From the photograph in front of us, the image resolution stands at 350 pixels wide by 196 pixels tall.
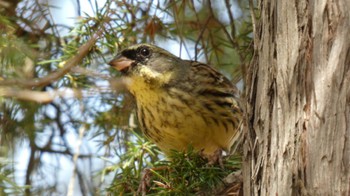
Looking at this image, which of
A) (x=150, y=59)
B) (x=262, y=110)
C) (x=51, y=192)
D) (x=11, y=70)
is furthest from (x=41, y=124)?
(x=262, y=110)

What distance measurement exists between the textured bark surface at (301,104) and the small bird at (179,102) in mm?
935

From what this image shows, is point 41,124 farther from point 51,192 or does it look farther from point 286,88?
point 286,88

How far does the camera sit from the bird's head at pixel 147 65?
3672 millimetres

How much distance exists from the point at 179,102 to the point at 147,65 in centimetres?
33

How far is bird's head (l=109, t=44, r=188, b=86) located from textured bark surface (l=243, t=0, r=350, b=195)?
117 centimetres

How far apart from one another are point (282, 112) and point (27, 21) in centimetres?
194

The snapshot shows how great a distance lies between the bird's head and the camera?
3.67m

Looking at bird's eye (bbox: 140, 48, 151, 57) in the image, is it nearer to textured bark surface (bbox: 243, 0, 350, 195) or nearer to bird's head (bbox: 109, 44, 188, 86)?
bird's head (bbox: 109, 44, 188, 86)

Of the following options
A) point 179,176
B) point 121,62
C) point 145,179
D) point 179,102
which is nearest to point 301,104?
point 179,176

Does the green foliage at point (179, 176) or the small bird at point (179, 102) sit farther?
the small bird at point (179, 102)

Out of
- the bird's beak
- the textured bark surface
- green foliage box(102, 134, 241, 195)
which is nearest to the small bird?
the bird's beak

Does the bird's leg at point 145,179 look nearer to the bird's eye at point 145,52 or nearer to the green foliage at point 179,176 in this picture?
the green foliage at point 179,176

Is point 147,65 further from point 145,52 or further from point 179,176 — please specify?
point 179,176

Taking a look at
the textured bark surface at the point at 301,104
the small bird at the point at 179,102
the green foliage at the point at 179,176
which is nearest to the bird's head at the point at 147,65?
the small bird at the point at 179,102
